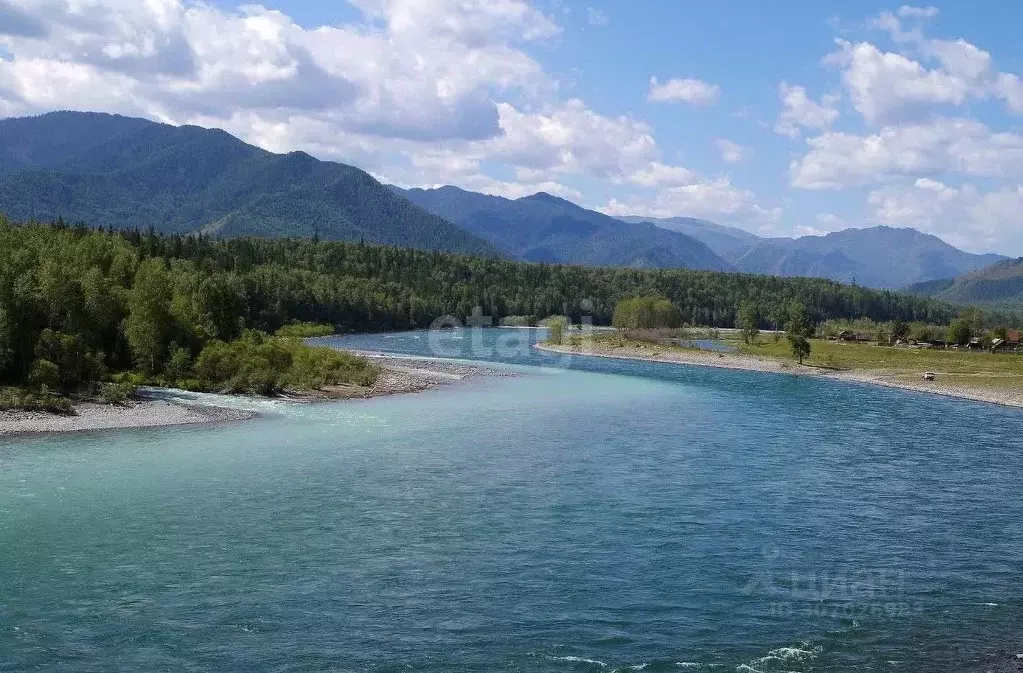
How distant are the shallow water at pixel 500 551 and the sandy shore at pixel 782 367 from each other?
36193 mm

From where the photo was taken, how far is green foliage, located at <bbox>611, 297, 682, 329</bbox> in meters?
164

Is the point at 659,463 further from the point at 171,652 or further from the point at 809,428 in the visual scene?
the point at 171,652

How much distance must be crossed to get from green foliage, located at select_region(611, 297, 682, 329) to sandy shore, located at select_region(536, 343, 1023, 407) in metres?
19.9

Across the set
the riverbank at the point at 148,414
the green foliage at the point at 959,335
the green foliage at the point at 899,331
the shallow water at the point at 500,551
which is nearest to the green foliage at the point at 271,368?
the riverbank at the point at 148,414

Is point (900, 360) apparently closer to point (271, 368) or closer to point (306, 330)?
point (271, 368)

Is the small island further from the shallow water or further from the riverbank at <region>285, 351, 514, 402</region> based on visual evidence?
the shallow water

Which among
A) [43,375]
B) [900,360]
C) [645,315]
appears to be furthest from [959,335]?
[43,375]

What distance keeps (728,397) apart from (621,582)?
187ft

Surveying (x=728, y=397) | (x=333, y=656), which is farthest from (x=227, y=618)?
(x=728, y=397)

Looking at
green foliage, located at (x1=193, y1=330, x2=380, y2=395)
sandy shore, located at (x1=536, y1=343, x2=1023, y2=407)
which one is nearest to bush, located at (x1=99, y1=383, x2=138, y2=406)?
green foliage, located at (x1=193, y1=330, x2=380, y2=395)

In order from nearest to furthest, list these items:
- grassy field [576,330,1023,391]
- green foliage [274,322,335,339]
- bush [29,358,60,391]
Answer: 1. bush [29,358,60,391]
2. grassy field [576,330,1023,391]
3. green foliage [274,322,335,339]

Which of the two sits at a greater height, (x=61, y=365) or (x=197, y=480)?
(x=61, y=365)

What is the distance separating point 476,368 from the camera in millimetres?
101062

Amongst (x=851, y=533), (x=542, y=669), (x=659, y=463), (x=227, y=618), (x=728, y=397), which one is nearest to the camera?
(x=542, y=669)
